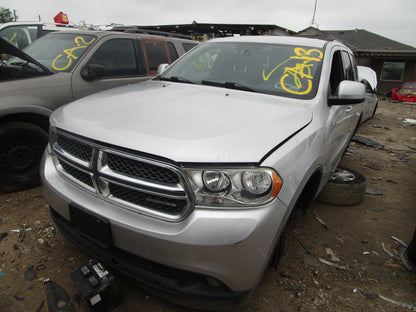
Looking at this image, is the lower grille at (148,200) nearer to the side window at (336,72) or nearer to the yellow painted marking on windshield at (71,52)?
the side window at (336,72)

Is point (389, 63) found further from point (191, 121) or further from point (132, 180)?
point (132, 180)

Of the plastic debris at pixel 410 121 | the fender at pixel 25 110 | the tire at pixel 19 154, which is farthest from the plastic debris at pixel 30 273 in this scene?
the plastic debris at pixel 410 121

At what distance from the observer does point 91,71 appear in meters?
3.58

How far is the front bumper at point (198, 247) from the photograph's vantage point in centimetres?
142

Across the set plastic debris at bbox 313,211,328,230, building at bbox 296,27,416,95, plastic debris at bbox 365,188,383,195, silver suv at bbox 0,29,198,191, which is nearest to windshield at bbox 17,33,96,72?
silver suv at bbox 0,29,198,191

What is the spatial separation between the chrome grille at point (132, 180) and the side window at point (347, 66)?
2.92 meters

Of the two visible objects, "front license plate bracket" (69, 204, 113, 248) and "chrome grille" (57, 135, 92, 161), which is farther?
"chrome grille" (57, 135, 92, 161)

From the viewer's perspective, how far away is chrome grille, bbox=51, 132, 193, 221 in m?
1.50

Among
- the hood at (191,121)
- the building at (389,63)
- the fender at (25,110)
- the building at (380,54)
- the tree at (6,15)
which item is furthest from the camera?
the tree at (6,15)

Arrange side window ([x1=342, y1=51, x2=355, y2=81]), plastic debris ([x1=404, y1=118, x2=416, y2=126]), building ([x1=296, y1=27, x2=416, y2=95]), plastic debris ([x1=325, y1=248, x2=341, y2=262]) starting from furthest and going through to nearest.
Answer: building ([x1=296, y1=27, x2=416, y2=95]) < plastic debris ([x1=404, y1=118, x2=416, y2=126]) < side window ([x1=342, y1=51, x2=355, y2=81]) < plastic debris ([x1=325, y1=248, x2=341, y2=262])

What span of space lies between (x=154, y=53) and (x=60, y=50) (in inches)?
54.3

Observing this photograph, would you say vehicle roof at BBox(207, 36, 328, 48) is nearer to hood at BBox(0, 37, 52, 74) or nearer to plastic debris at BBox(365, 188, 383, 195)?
plastic debris at BBox(365, 188, 383, 195)

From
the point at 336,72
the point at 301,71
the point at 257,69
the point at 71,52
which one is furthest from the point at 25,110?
the point at 336,72

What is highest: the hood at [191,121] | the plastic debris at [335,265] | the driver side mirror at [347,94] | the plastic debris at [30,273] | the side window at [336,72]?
the side window at [336,72]
